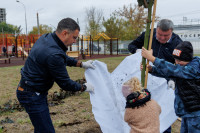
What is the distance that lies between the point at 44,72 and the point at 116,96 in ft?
5.14

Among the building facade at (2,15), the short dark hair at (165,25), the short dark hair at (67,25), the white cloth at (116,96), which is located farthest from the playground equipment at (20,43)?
the building facade at (2,15)

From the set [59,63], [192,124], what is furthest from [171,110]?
[59,63]

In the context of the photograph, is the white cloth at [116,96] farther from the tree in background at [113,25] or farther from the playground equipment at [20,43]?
the tree in background at [113,25]

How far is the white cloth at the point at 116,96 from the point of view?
312 cm

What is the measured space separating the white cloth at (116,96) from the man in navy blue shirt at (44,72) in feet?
2.72

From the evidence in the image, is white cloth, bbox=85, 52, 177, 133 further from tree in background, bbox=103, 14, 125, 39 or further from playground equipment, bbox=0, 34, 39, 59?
tree in background, bbox=103, 14, 125, 39

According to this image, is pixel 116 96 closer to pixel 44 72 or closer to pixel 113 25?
pixel 44 72

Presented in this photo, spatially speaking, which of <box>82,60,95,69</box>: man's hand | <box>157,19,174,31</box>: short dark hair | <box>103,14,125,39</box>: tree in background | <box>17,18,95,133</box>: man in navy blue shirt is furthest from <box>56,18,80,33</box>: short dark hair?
<box>103,14,125,39</box>: tree in background

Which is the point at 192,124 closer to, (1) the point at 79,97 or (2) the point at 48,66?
(2) the point at 48,66

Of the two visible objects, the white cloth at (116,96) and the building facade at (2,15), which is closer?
the white cloth at (116,96)

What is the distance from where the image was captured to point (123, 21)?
3262cm

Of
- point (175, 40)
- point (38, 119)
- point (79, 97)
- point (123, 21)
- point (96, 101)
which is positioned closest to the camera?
point (38, 119)

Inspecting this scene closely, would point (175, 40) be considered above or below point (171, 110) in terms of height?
above

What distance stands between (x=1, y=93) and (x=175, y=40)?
5656mm
